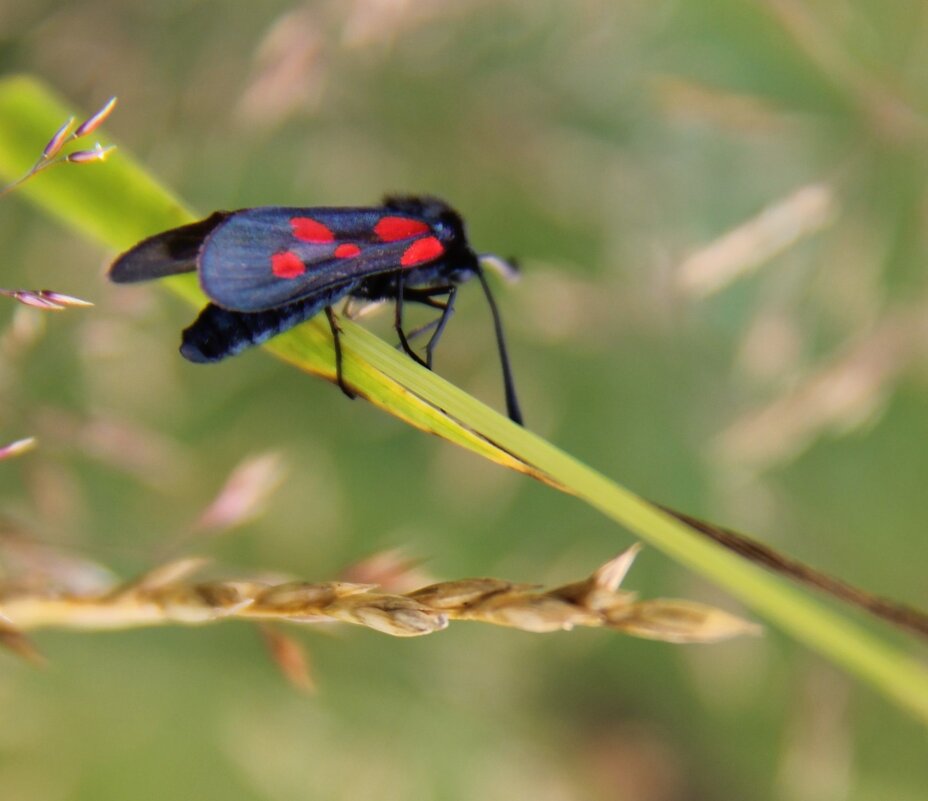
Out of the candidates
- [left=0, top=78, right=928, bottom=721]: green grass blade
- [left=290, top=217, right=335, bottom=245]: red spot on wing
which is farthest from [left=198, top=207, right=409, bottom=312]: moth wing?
[left=0, top=78, right=928, bottom=721]: green grass blade

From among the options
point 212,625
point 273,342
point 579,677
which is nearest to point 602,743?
point 579,677

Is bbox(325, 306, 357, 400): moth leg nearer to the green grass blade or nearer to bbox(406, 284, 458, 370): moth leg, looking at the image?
the green grass blade

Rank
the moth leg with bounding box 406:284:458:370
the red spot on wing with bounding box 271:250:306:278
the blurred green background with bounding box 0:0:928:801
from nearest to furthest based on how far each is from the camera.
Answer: the red spot on wing with bounding box 271:250:306:278 → the moth leg with bounding box 406:284:458:370 → the blurred green background with bounding box 0:0:928:801

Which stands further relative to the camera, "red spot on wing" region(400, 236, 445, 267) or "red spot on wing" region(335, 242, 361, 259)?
"red spot on wing" region(400, 236, 445, 267)

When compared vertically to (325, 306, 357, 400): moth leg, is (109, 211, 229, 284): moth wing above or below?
above

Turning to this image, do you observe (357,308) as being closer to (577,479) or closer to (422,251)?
(422,251)

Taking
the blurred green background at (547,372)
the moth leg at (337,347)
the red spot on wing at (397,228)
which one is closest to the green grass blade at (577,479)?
the moth leg at (337,347)

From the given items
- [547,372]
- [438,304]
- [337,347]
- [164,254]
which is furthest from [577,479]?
[547,372]
